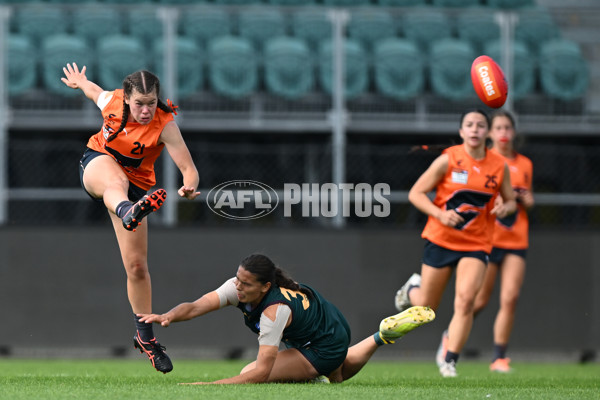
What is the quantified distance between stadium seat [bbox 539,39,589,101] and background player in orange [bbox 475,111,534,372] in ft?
11.1

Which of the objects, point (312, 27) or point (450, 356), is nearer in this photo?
point (450, 356)

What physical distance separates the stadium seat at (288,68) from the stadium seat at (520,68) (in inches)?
88.5

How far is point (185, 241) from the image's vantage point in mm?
10336

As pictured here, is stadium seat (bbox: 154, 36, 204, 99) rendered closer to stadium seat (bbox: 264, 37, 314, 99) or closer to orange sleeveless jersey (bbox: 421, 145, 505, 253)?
stadium seat (bbox: 264, 37, 314, 99)

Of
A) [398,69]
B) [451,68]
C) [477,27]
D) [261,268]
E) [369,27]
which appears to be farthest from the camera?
[369,27]

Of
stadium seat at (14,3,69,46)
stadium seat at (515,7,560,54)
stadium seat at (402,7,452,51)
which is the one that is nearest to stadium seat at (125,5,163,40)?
stadium seat at (14,3,69,46)

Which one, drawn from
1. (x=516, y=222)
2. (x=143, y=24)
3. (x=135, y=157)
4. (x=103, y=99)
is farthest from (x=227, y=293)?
(x=143, y=24)

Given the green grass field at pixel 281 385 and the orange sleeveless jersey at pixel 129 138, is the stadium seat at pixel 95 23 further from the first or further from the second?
the orange sleeveless jersey at pixel 129 138

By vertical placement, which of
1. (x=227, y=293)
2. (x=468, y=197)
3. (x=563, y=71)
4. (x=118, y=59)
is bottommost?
(x=227, y=293)

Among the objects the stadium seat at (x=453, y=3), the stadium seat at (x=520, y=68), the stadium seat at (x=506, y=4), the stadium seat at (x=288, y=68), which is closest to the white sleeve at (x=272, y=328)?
the stadium seat at (x=288, y=68)

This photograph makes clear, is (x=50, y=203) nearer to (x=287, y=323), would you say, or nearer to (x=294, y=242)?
(x=294, y=242)

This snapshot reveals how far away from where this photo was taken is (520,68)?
1230 cm

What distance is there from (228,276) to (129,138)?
13.5ft

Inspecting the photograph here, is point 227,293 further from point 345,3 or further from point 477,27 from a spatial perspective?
point 345,3
